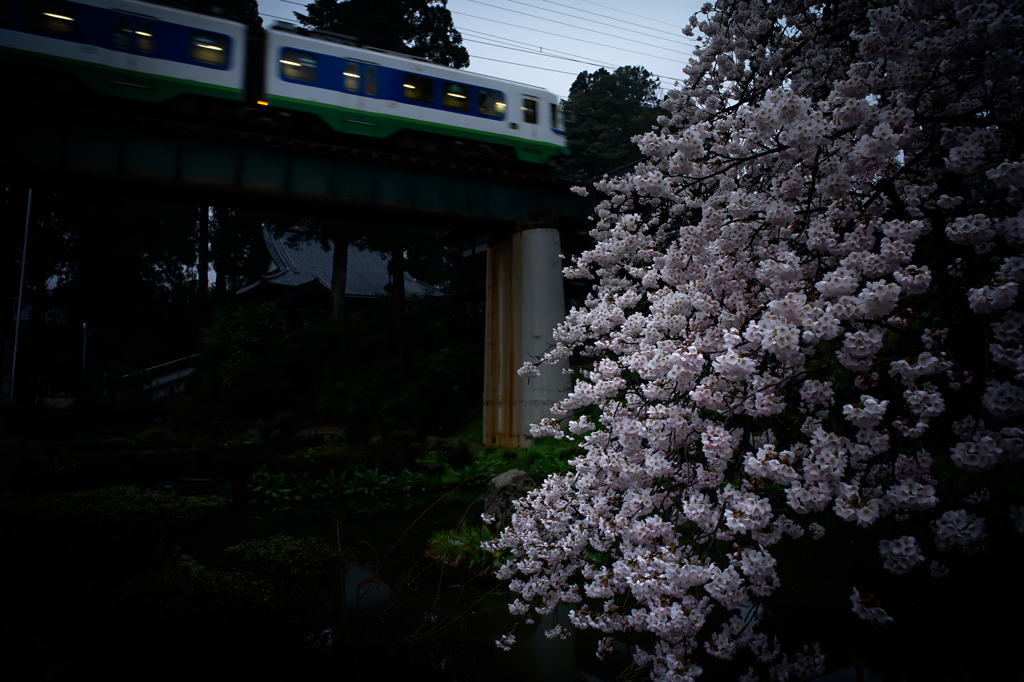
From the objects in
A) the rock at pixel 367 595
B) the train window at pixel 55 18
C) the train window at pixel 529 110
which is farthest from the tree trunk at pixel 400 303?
the rock at pixel 367 595

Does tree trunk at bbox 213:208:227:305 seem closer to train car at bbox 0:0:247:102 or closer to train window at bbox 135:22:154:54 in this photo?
train car at bbox 0:0:247:102

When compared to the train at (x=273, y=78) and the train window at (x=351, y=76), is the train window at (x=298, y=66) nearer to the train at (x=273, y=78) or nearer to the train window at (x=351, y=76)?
the train at (x=273, y=78)

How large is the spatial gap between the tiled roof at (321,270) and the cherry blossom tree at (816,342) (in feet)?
86.2

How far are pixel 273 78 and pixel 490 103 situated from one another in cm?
585

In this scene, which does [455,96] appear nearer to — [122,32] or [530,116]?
[530,116]

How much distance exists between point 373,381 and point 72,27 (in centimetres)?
1336

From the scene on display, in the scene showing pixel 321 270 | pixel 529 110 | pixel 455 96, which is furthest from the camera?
pixel 321 270

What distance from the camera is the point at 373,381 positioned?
20969 millimetres

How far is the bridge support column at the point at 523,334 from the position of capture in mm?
15164

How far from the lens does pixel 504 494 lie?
299 inches

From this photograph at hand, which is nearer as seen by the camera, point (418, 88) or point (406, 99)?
point (406, 99)

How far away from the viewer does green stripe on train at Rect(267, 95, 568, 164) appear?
45.3ft

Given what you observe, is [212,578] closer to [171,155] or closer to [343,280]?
[171,155]

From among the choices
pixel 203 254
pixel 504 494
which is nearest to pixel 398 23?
pixel 203 254
